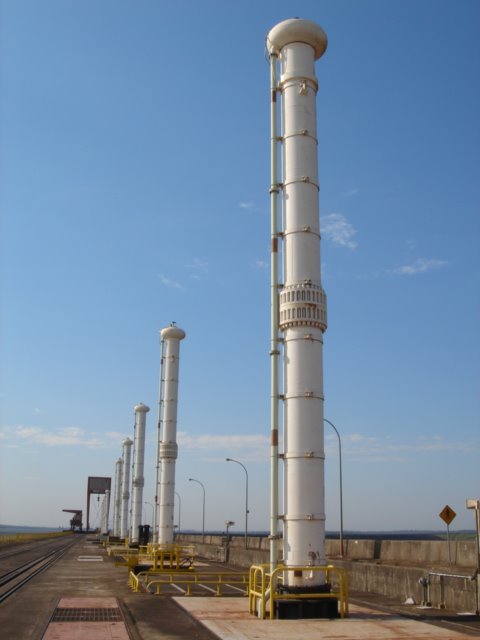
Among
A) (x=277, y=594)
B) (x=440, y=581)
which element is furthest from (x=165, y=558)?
(x=277, y=594)

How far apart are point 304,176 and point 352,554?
91.8ft

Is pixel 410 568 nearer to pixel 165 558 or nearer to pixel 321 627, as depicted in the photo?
pixel 321 627

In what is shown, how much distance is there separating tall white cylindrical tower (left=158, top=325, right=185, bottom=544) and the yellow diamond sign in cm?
2914

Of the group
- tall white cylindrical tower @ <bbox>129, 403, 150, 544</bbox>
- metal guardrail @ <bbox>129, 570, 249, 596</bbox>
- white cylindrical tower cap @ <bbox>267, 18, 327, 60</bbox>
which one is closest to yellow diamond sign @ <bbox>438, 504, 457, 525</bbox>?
metal guardrail @ <bbox>129, 570, 249, 596</bbox>

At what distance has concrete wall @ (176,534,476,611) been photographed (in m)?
23.6

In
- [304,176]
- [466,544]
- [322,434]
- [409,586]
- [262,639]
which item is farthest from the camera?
[466,544]

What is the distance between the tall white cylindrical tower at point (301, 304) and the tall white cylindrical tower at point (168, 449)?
2953cm

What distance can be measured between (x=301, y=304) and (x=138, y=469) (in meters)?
55.7

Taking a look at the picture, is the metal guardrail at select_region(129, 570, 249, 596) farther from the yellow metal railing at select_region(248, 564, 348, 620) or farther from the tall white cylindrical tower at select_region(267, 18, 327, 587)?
the tall white cylindrical tower at select_region(267, 18, 327, 587)

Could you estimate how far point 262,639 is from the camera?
54.8 feet

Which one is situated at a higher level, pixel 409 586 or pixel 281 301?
pixel 281 301

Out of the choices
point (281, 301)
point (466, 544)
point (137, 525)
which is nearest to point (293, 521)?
point (281, 301)

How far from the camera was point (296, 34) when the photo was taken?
992 inches

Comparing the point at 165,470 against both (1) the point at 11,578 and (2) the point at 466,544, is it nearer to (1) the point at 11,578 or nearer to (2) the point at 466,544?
(1) the point at 11,578
